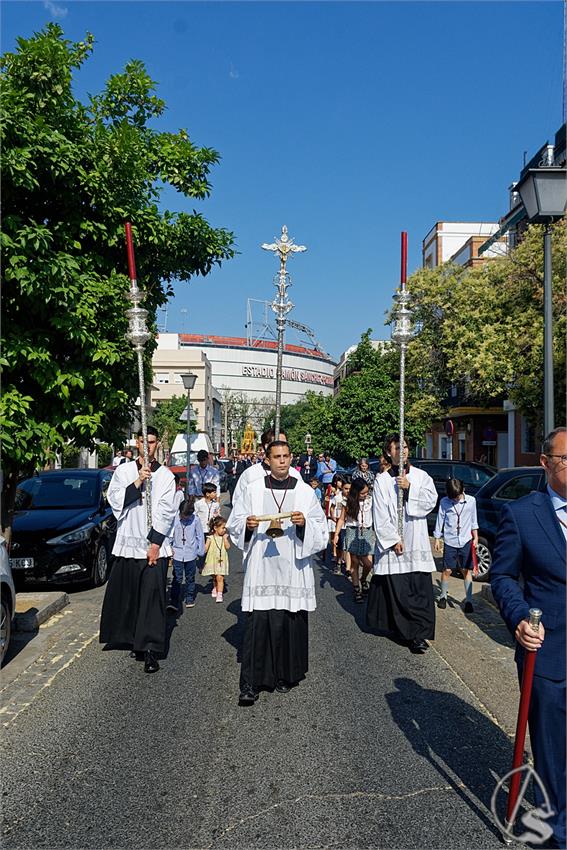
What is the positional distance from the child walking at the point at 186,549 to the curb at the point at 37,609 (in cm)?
133

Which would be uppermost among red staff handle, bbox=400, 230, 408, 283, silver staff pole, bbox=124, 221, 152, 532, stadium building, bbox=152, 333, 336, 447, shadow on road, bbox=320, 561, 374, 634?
stadium building, bbox=152, 333, 336, 447

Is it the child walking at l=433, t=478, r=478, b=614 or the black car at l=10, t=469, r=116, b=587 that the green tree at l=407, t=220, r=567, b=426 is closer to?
the child walking at l=433, t=478, r=478, b=614

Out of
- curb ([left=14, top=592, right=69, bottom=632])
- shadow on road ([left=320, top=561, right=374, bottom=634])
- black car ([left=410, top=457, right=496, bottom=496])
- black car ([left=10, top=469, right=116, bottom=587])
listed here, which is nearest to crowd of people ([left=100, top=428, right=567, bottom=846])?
shadow on road ([left=320, top=561, right=374, bottom=634])

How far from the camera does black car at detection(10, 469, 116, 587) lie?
9.90m

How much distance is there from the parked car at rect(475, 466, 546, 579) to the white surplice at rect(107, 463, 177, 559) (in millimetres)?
5454

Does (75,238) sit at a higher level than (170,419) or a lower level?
lower

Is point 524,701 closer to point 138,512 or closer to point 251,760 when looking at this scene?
point 251,760

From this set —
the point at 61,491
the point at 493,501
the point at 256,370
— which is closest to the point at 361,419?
the point at 493,501

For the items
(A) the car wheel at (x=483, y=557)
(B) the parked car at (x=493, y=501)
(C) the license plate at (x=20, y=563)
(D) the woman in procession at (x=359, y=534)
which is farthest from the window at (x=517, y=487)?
(C) the license plate at (x=20, y=563)

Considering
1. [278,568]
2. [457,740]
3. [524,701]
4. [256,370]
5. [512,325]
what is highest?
[256,370]

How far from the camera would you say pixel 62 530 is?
401 inches

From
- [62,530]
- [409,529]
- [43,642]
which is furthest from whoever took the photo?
[62,530]

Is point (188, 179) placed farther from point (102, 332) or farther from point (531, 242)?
point (531, 242)

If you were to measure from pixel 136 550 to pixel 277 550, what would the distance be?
1565mm
